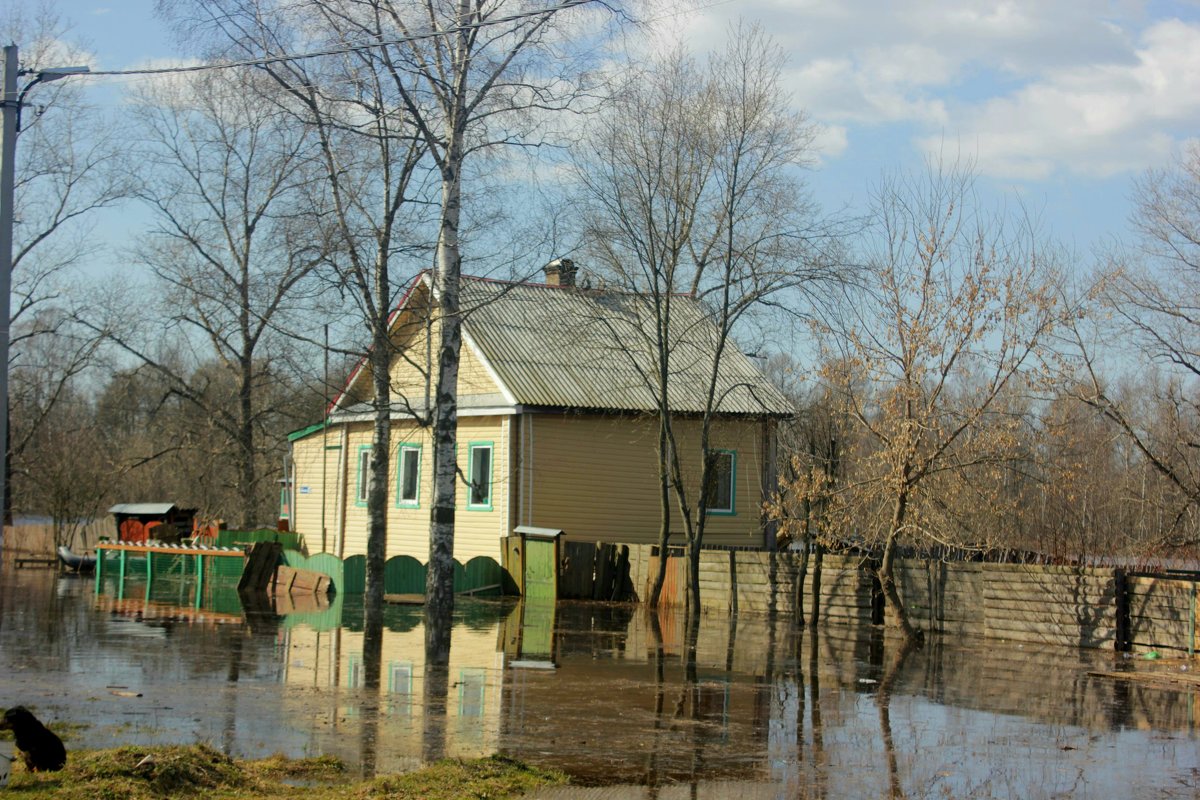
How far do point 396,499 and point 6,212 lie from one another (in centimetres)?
2120

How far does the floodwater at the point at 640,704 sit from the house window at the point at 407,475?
11.4 m

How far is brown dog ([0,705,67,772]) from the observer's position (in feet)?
24.3

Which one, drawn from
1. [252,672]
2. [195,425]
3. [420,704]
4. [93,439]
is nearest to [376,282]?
[252,672]

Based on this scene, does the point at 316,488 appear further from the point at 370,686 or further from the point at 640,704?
the point at 640,704

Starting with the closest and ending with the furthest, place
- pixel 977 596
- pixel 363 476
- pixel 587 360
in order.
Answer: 1. pixel 977 596
2. pixel 587 360
3. pixel 363 476

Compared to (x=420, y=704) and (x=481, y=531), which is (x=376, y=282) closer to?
(x=420, y=704)

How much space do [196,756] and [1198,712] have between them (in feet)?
32.3

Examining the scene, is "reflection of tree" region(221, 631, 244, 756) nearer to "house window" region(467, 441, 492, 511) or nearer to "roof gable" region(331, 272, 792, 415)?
"roof gable" region(331, 272, 792, 415)

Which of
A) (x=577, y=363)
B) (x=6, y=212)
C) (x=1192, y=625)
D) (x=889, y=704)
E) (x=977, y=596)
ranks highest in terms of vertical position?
(x=577, y=363)

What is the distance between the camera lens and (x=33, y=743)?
743cm

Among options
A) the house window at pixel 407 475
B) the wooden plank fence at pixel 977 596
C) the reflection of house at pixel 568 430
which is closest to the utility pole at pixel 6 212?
the wooden plank fence at pixel 977 596

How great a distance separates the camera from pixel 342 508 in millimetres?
33281

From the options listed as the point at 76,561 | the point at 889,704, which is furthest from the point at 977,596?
the point at 76,561

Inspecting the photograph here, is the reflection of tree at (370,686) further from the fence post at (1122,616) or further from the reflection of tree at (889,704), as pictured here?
the fence post at (1122,616)
